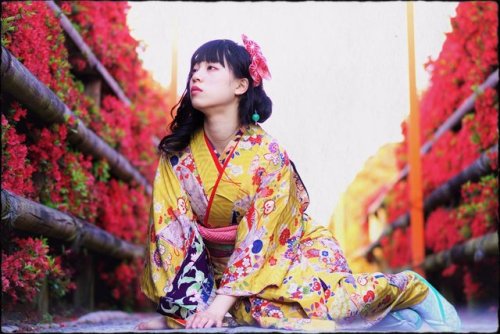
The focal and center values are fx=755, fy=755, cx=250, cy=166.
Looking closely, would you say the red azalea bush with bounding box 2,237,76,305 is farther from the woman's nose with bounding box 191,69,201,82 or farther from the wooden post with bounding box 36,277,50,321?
the woman's nose with bounding box 191,69,201,82

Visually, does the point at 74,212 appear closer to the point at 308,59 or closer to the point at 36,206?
the point at 36,206

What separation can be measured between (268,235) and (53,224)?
4.82ft

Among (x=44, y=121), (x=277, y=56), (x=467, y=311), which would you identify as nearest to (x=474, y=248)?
(x=467, y=311)

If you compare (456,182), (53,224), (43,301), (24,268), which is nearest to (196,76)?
(24,268)

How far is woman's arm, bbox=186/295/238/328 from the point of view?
256cm

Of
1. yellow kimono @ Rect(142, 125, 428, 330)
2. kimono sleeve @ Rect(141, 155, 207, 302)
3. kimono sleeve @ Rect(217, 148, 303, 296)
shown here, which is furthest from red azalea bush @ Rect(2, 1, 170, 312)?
kimono sleeve @ Rect(217, 148, 303, 296)

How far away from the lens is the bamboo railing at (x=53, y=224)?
10.6ft

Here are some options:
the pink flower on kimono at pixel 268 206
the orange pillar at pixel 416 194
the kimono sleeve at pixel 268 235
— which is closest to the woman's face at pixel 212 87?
the kimono sleeve at pixel 268 235

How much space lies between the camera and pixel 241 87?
3.12m

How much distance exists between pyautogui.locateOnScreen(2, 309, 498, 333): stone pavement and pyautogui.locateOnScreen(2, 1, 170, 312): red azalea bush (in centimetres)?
22

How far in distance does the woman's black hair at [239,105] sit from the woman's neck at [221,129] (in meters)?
0.06

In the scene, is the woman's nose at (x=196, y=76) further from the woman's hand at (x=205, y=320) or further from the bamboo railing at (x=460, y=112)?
the bamboo railing at (x=460, y=112)

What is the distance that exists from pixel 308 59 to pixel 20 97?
1578 millimetres

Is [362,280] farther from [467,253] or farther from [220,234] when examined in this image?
[467,253]
